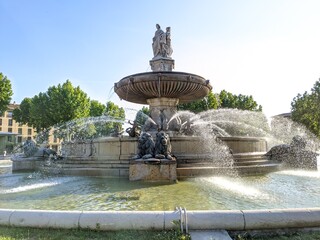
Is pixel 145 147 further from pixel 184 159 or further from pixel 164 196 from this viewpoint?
pixel 164 196

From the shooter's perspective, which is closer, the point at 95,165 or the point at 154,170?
the point at 154,170

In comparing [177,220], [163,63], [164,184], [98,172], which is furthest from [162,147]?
[163,63]

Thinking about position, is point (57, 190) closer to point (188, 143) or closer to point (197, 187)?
point (197, 187)

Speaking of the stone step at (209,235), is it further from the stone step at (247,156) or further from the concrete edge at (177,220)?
the stone step at (247,156)

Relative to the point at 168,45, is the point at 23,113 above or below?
above

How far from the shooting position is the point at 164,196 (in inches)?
244

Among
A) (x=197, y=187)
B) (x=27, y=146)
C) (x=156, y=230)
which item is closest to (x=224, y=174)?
(x=197, y=187)

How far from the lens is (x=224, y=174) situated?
948 cm

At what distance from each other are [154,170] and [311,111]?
32110 mm

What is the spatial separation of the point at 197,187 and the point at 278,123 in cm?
2316

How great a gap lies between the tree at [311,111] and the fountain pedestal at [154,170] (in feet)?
103

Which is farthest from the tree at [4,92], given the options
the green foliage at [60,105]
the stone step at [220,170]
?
the stone step at [220,170]

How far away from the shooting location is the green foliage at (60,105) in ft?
134

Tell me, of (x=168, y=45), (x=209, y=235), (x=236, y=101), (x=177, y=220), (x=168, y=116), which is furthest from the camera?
(x=236, y=101)
